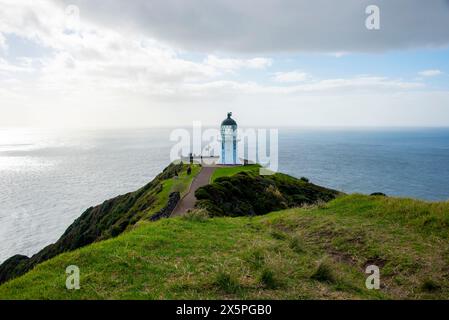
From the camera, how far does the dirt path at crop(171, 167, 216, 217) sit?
71.7 ft

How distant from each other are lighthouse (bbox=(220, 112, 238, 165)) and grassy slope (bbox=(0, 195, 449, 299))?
3197 centimetres

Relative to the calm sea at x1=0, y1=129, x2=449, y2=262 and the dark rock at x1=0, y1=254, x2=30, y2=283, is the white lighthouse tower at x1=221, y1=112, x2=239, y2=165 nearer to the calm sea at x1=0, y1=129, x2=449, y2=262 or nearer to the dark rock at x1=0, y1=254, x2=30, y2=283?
the dark rock at x1=0, y1=254, x2=30, y2=283

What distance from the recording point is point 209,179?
3400cm

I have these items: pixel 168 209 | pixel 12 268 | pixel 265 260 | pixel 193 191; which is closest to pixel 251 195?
pixel 193 191

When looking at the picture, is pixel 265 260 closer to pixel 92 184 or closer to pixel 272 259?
pixel 272 259

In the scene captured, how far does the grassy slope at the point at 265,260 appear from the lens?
6758 mm

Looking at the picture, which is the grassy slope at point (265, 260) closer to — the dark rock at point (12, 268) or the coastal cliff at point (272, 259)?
the coastal cliff at point (272, 259)

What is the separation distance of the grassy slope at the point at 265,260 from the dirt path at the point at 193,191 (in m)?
7.86

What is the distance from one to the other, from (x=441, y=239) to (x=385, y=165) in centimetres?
11657

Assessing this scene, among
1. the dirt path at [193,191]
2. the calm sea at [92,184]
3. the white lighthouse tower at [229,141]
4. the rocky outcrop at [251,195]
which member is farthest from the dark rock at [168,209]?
the calm sea at [92,184]

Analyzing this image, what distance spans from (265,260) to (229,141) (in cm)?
Answer: 3744

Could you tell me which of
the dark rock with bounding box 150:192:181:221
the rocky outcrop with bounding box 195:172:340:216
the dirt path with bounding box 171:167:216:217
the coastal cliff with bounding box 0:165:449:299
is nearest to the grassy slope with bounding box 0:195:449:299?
the coastal cliff with bounding box 0:165:449:299

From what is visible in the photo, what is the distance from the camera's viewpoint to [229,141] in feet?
149

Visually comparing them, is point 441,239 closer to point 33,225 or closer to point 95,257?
point 95,257
